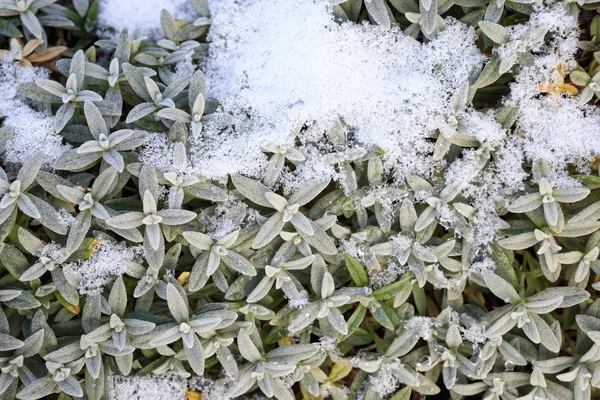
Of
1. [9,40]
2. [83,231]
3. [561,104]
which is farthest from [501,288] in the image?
[9,40]

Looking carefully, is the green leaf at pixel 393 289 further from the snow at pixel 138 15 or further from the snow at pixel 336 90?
the snow at pixel 138 15

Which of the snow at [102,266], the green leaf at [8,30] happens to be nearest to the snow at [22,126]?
the green leaf at [8,30]

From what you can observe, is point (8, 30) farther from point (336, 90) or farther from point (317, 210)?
point (317, 210)

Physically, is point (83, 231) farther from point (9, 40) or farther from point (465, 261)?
point (465, 261)

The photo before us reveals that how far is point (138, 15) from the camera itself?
318cm

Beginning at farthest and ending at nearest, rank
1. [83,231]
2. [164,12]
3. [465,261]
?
[164,12], [465,261], [83,231]

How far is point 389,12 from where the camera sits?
113 inches

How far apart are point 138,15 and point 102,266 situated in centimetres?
136

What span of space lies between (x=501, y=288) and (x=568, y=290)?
0.29 m

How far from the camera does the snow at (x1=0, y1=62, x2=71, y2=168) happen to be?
108 inches

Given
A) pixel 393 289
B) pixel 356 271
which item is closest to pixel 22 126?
pixel 356 271

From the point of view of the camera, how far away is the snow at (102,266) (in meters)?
2.64

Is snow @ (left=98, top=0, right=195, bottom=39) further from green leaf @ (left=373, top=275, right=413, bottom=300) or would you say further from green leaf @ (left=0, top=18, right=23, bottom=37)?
green leaf @ (left=373, top=275, right=413, bottom=300)

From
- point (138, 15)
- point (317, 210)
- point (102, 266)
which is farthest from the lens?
point (138, 15)
